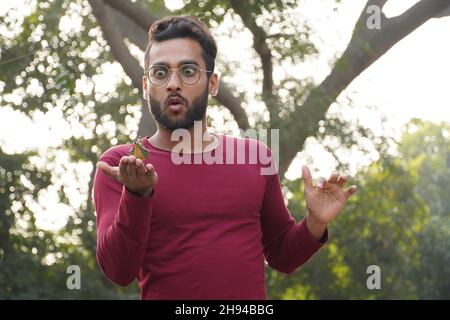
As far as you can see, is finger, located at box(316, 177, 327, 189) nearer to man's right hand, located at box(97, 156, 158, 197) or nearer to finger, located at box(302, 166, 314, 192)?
finger, located at box(302, 166, 314, 192)

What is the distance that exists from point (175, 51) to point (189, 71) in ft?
0.24

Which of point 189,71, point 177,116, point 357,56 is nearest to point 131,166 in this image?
point 177,116

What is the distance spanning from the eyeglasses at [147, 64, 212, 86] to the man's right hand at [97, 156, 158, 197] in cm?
40

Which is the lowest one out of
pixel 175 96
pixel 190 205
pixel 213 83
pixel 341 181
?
pixel 190 205

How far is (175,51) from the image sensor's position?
8.97ft

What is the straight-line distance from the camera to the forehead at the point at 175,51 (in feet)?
8.91

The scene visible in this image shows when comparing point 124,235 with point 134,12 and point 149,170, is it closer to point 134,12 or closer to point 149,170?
point 149,170

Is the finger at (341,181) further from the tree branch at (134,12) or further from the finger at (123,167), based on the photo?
the tree branch at (134,12)

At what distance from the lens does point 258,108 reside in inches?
482

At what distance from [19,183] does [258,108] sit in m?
5.27

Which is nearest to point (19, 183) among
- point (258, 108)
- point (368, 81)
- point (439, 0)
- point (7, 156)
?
point (7, 156)

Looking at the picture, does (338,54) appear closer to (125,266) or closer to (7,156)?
(7,156)

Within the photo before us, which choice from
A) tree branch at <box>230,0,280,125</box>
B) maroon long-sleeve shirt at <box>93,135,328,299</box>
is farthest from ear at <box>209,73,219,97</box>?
tree branch at <box>230,0,280,125</box>

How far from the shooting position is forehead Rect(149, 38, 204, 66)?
2.71m
